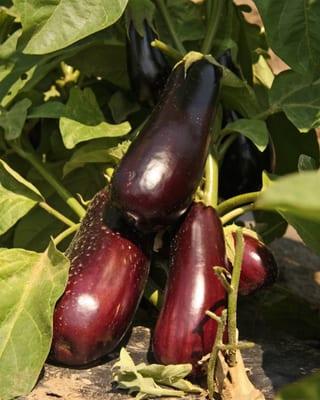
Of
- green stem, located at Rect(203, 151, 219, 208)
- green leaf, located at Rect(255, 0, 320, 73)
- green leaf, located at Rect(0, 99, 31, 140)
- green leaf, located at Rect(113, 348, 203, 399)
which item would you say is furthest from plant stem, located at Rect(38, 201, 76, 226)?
green leaf, located at Rect(255, 0, 320, 73)

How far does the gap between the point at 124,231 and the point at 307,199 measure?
2.69 ft

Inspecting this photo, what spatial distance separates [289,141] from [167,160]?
1.74 ft

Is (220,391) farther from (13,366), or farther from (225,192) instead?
(225,192)

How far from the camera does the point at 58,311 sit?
127 centimetres

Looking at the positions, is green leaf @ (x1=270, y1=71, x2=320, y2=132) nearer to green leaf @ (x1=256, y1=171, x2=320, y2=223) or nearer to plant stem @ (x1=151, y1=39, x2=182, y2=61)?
plant stem @ (x1=151, y1=39, x2=182, y2=61)

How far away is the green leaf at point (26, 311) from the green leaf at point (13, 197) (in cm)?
9

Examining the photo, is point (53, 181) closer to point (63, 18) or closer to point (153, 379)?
point (63, 18)

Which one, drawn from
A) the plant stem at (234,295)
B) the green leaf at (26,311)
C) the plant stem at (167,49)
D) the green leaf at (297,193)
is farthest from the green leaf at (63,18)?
the green leaf at (297,193)

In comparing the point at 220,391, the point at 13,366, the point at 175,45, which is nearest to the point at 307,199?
the point at 220,391

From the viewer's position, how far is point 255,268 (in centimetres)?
136

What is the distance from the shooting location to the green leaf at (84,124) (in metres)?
1.39

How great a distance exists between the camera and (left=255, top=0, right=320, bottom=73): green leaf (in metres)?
1.42

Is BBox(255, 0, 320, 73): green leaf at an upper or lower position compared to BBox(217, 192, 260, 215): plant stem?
upper

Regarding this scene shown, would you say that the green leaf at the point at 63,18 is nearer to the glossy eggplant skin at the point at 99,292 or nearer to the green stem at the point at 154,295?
the glossy eggplant skin at the point at 99,292
